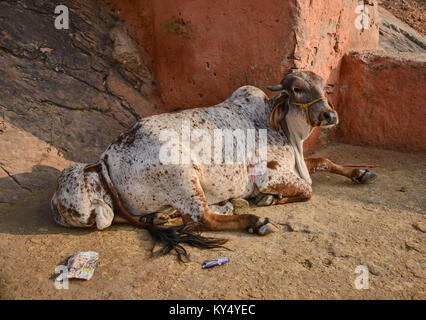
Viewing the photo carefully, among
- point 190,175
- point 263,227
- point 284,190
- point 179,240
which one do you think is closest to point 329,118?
point 284,190

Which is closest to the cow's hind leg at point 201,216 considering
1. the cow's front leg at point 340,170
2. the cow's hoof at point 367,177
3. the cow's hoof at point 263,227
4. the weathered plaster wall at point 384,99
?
the cow's hoof at point 263,227

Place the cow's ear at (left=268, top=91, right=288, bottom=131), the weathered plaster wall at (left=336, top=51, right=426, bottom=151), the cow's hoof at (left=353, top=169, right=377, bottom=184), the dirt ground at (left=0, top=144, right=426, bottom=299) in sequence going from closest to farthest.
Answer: the dirt ground at (left=0, top=144, right=426, bottom=299) → the cow's ear at (left=268, top=91, right=288, bottom=131) → the cow's hoof at (left=353, top=169, right=377, bottom=184) → the weathered plaster wall at (left=336, top=51, right=426, bottom=151)

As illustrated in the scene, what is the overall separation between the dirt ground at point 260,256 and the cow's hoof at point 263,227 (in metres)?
0.05

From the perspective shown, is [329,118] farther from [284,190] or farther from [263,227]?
[263,227]

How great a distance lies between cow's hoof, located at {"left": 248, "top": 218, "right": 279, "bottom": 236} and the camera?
9.34ft

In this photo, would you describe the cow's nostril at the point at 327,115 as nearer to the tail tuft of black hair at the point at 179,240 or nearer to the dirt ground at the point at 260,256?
the dirt ground at the point at 260,256

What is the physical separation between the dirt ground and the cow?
13 cm

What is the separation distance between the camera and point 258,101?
3701mm

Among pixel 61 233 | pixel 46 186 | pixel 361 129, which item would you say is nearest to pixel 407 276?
pixel 61 233

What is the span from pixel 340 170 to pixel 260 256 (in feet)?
6.09

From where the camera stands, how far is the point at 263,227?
286 centimetres

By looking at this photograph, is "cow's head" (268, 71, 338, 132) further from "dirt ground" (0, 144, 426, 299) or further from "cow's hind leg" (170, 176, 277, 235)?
"cow's hind leg" (170, 176, 277, 235)

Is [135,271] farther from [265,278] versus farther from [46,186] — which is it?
[46,186]

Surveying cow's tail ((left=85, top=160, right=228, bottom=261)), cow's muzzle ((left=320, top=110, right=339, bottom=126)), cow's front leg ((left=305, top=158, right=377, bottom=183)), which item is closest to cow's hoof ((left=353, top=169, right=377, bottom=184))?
cow's front leg ((left=305, top=158, right=377, bottom=183))
